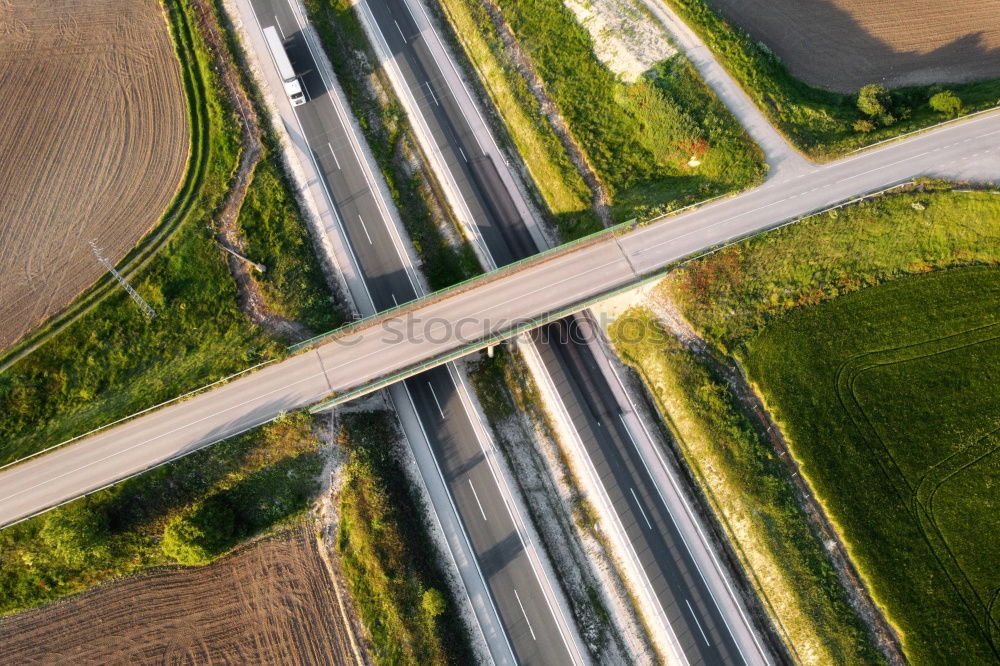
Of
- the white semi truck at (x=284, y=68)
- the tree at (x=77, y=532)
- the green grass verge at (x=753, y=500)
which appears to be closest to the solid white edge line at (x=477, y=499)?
the green grass verge at (x=753, y=500)

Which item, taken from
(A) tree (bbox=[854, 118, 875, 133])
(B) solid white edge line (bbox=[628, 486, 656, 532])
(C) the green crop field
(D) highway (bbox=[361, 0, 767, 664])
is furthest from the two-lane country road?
(B) solid white edge line (bbox=[628, 486, 656, 532])

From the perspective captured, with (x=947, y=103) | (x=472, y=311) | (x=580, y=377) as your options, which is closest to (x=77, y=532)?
(x=472, y=311)

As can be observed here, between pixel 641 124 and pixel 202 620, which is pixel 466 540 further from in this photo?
pixel 641 124

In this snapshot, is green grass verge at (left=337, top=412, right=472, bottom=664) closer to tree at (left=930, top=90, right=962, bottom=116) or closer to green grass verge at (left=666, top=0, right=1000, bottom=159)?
green grass verge at (left=666, top=0, right=1000, bottom=159)

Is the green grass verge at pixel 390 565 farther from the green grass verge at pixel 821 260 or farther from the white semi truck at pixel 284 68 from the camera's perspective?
the white semi truck at pixel 284 68

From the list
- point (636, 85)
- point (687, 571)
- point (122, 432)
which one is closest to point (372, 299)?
point (122, 432)
